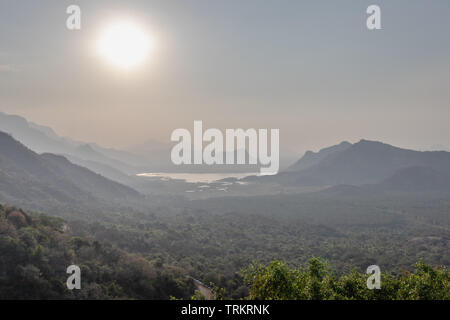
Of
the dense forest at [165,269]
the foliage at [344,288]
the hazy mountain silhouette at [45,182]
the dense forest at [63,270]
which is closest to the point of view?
the foliage at [344,288]

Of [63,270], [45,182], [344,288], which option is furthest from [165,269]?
[45,182]

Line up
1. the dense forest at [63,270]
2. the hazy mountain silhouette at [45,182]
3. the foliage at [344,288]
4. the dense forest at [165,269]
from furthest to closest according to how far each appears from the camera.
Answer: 1. the hazy mountain silhouette at [45,182]
2. the dense forest at [63,270]
3. the dense forest at [165,269]
4. the foliage at [344,288]

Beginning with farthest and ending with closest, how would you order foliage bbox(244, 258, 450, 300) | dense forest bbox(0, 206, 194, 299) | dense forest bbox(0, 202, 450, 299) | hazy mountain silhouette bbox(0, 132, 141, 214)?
hazy mountain silhouette bbox(0, 132, 141, 214) → dense forest bbox(0, 206, 194, 299) → dense forest bbox(0, 202, 450, 299) → foliage bbox(244, 258, 450, 300)

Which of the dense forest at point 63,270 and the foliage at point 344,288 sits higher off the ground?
the foliage at point 344,288

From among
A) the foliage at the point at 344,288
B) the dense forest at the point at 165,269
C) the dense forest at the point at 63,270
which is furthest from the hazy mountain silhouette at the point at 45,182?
the foliage at the point at 344,288

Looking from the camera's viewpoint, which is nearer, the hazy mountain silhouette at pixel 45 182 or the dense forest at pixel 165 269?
the dense forest at pixel 165 269

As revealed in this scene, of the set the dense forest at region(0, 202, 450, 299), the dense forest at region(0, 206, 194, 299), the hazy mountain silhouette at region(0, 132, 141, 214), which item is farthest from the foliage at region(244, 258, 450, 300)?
the hazy mountain silhouette at region(0, 132, 141, 214)

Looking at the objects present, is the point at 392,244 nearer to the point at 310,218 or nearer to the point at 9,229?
the point at 310,218

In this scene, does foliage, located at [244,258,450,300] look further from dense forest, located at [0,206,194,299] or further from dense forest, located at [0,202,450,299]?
dense forest, located at [0,206,194,299]

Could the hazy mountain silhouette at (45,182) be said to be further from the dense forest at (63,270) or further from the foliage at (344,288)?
the foliage at (344,288)

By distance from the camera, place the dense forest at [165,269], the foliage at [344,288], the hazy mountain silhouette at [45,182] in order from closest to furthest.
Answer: the foliage at [344,288], the dense forest at [165,269], the hazy mountain silhouette at [45,182]

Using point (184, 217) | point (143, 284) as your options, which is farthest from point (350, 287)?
point (184, 217)
